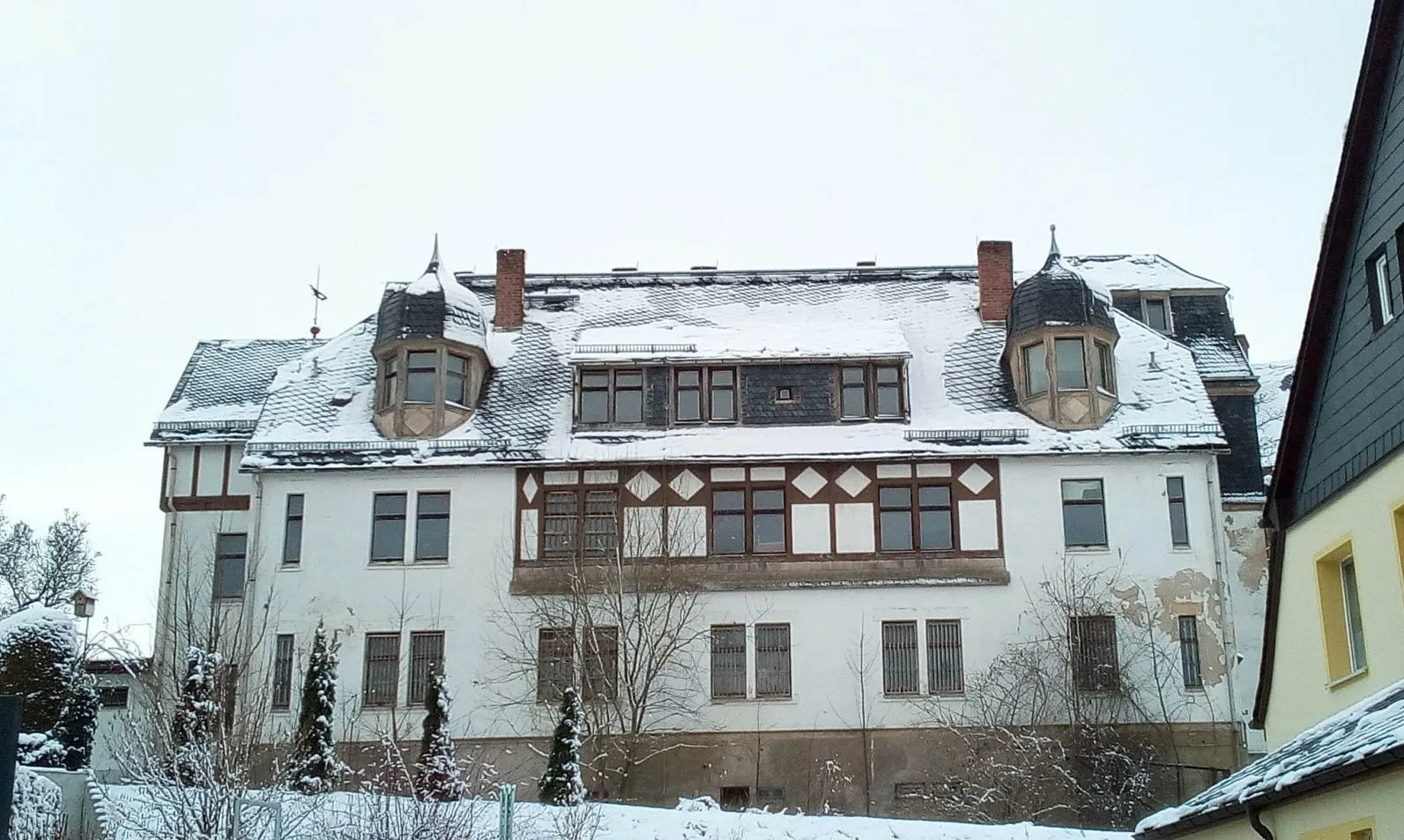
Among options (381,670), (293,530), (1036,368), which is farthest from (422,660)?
(1036,368)

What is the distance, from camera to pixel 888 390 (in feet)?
115

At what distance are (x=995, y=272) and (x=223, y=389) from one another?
783 inches

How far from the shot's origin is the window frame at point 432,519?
33625 millimetres

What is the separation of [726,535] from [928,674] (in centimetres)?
529

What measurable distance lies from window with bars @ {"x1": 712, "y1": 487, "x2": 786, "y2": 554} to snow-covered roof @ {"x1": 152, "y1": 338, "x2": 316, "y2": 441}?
12.0 metres

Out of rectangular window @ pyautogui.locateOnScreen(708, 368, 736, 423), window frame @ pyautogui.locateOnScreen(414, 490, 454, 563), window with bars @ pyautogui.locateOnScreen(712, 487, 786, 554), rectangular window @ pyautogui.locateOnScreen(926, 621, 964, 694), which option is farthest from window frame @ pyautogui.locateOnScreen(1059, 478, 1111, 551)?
window frame @ pyautogui.locateOnScreen(414, 490, 454, 563)

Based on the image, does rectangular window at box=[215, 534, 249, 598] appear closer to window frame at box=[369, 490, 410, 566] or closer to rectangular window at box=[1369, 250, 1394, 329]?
window frame at box=[369, 490, 410, 566]

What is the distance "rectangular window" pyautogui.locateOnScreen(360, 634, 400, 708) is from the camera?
107 feet

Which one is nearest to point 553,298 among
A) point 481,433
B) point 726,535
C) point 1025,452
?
point 481,433

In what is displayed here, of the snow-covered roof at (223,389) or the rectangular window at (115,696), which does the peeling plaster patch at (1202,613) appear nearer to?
the snow-covered roof at (223,389)

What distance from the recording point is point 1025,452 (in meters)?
33.2

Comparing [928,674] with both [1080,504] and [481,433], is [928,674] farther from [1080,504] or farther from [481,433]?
[481,433]

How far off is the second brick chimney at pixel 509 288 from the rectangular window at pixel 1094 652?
1563cm

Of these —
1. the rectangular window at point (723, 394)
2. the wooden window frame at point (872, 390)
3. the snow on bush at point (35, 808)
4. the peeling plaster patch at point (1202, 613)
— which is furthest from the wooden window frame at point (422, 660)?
the peeling plaster patch at point (1202, 613)
